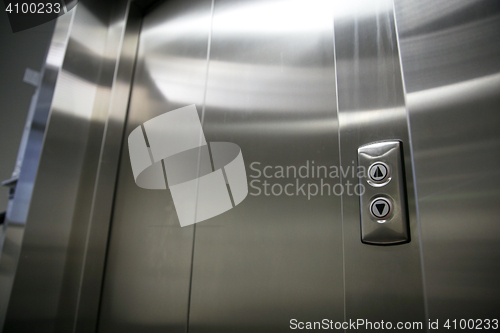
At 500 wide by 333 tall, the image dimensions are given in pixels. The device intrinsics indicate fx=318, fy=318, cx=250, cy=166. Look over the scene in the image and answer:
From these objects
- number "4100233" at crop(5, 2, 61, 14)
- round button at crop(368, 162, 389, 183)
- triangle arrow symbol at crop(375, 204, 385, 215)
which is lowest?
triangle arrow symbol at crop(375, 204, 385, 215)

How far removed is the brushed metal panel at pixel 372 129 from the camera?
2.23 feet

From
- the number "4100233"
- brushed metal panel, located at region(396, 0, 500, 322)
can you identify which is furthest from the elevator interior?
the number "4100233"

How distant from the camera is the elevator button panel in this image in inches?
27.2

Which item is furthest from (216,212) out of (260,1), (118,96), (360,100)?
(118,96)

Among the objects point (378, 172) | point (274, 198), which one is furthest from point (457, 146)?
point (274, 198)

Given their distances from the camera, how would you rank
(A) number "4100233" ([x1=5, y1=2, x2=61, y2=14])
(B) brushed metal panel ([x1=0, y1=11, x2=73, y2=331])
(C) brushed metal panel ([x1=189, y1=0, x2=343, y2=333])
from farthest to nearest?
(A) number "4100233" ([x1=5, y1=2, x2=61, y2=14]) < (B) brushed metal panel ([x1=0, y1=11, x2=73, y2=331]) < (C) brushed metal panel ([x1=189, y1=0, x2=343, y2=333])

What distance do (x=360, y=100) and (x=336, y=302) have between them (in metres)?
0.54

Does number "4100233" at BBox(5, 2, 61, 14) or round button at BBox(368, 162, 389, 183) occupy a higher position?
number "4100233" at BBox(5, 2, 61, 14)

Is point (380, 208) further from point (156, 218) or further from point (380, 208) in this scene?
point (156, 218)

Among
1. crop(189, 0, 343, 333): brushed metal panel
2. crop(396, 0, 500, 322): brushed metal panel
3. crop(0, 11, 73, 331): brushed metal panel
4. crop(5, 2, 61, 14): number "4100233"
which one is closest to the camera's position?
crop(396, 0, 500, 322): brushed metal panel

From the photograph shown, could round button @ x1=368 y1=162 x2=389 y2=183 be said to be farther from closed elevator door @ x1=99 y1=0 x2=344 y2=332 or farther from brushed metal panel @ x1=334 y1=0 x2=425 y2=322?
closed elevator door @ x1=99 y1=0 x2=344 y2=332

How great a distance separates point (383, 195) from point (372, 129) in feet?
0.56

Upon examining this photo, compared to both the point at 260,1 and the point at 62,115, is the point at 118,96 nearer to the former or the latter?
the point at 62,115

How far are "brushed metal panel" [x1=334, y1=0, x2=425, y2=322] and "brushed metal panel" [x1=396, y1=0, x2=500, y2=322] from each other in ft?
0.14
